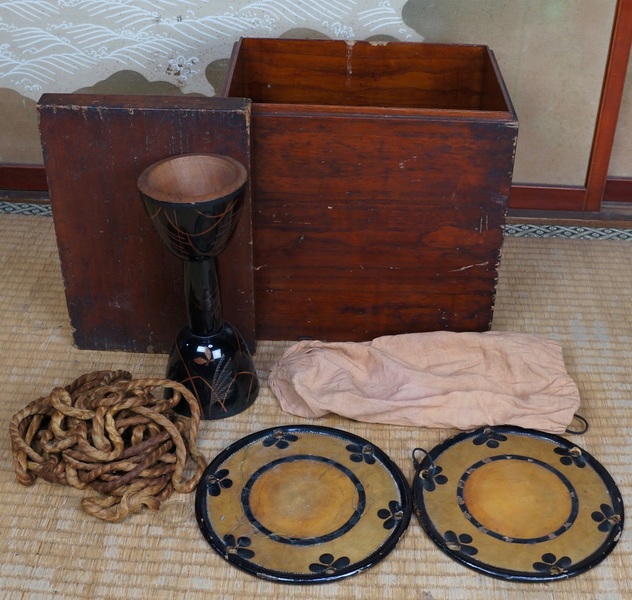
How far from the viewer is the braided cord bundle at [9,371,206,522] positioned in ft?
5.99

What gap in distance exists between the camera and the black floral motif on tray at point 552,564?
169cm

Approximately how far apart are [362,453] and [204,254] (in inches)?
21.9

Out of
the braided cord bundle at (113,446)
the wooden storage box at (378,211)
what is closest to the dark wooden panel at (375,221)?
the wooden storage box at (378,211)

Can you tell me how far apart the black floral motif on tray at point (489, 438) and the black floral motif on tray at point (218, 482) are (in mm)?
557

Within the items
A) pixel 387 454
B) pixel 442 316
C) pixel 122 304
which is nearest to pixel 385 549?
pixel 387 454

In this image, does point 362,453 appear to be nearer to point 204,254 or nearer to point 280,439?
point 280,439

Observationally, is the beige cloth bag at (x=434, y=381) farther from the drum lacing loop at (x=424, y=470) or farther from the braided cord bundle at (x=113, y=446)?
the braided cord bundle at (x=113, y=446)

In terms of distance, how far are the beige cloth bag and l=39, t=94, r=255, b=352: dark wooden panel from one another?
24cm

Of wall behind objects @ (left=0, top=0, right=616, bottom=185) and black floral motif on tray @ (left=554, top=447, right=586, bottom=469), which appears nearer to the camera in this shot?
black floral motif on tray @ (left=554, top=447, right=586, bottom=469)

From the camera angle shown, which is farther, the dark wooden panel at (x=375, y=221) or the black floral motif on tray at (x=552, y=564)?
the dark wooden panel at (x=375, y=221)

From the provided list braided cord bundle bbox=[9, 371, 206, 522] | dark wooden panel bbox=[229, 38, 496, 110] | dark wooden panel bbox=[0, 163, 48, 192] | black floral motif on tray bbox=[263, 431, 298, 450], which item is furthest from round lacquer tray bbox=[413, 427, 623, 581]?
dark wooden panel bbox=[0, 163, 48, 192]

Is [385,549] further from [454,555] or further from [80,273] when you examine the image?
[80,273]

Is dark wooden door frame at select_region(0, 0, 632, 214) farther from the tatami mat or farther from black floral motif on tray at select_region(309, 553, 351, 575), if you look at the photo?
black floral motif on tray at select_region(309, 553, 351, 575)

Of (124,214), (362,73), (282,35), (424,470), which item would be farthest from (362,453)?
(282,35)
